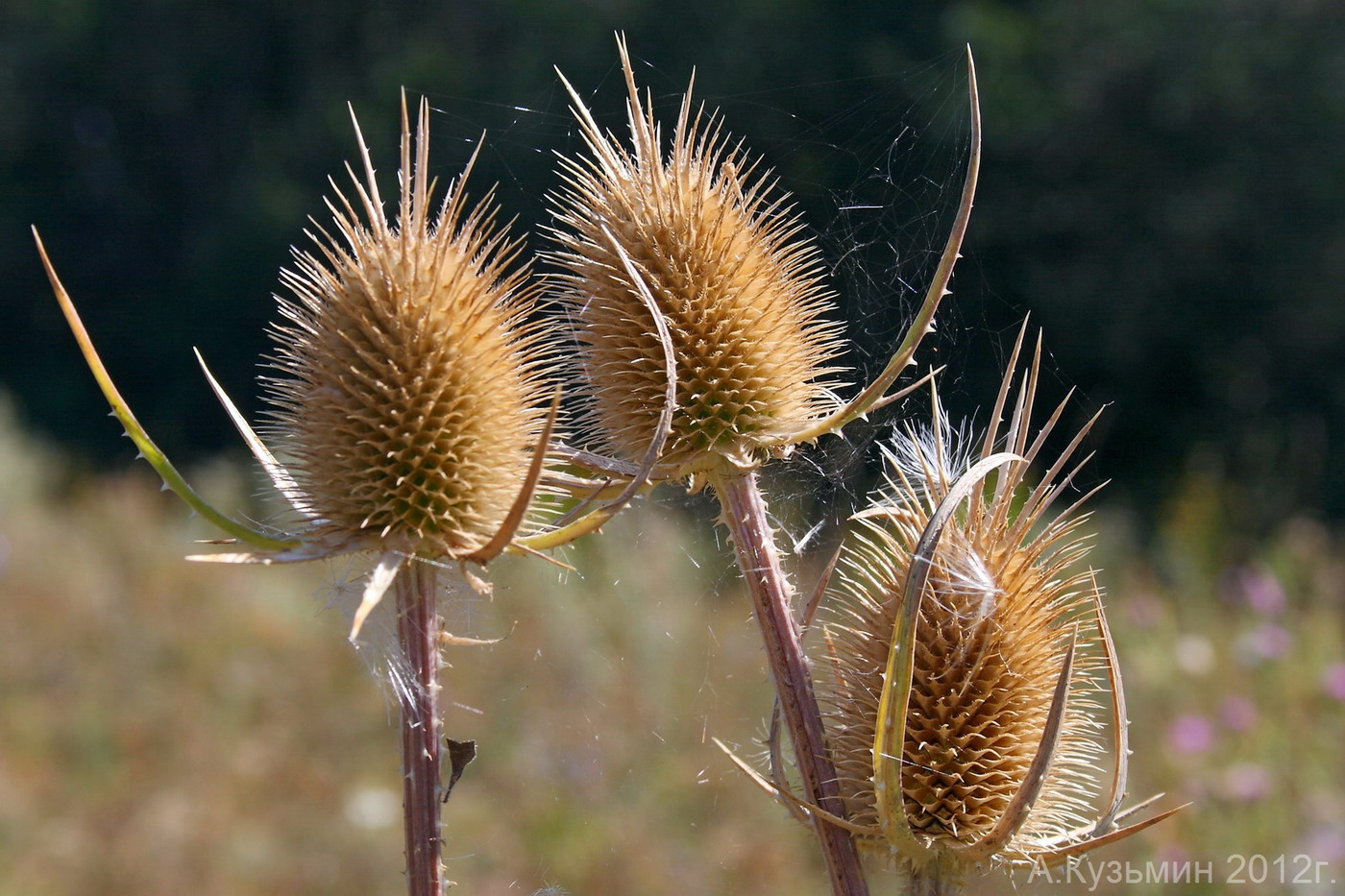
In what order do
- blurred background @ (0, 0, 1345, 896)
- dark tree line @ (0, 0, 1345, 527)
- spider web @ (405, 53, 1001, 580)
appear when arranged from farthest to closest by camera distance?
dark tree line @ (0, 0, 1345, 527)
blurred background @ (0, 0, 1345, 896)
spider web @ (405, 53, 1001, 580)

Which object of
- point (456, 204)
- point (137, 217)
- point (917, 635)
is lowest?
point (917, 635)

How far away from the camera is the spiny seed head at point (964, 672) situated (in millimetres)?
1523

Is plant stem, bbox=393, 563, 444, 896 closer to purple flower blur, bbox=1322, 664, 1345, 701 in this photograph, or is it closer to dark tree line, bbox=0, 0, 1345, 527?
dark tree line, bbox=0, 0, 1345, 527

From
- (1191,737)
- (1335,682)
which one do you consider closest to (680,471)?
(1191,737)

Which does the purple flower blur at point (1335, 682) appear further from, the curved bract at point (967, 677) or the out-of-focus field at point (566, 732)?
the curved bract at point (967, 677)

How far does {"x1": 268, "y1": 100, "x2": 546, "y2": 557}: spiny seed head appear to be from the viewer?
1652 mm

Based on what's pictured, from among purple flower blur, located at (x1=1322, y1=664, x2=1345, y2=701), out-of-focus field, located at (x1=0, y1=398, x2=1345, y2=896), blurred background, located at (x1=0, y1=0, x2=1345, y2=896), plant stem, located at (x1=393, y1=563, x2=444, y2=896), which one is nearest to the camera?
plant stem, located at (x1=393, y1=563, x2=444, y2=896)

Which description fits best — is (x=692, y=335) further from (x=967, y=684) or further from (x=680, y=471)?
(x=967, y=684)

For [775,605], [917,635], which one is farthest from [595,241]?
[917,635]

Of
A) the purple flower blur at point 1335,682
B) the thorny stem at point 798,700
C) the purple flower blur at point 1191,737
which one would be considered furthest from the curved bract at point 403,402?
the purple flower blur at point 1335,682

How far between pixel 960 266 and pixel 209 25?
1998 centimetres

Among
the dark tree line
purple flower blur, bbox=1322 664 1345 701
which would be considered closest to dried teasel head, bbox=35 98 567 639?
the dark tree line

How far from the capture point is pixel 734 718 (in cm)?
551

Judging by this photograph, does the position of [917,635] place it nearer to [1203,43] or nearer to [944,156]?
[944,156]
